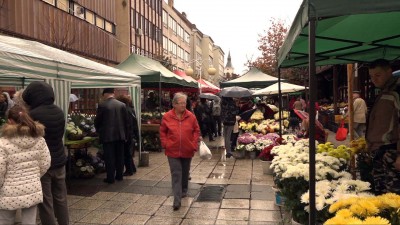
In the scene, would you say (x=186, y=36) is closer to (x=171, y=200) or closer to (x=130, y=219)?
(x=171, y=200)

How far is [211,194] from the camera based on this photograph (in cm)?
673

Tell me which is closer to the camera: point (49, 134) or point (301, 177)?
point (301, 177)

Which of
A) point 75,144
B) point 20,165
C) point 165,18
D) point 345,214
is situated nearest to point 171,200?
point 75,144

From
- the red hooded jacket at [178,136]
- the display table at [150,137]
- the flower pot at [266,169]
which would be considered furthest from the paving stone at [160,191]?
the display table at [150,137]

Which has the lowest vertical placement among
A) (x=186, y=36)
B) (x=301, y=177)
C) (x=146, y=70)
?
(x=301, y=177)

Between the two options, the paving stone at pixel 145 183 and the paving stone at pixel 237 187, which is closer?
the paving stone at pixel 237 187

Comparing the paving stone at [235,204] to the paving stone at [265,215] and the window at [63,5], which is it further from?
the window at [63,5]

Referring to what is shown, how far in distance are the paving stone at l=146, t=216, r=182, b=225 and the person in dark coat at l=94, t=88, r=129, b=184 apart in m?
2.39

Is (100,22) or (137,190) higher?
(100,22)

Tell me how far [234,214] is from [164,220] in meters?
1.02

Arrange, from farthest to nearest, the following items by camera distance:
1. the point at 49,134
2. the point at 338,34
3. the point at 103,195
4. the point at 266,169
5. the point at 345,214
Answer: the point at 266,169 → the point at 103,195 → the point at 338,34 → the point at 49,134 → the point at 345,214

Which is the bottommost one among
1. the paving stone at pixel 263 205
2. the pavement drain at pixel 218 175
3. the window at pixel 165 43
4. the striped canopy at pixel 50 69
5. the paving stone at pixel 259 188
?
the paving stone at pixel 263 205

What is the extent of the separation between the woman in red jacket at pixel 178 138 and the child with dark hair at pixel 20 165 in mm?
2321

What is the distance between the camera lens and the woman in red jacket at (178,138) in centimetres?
584
